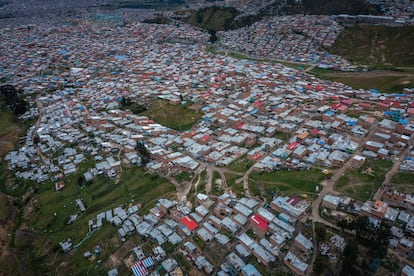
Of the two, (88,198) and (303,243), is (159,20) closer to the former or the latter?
(88,198)

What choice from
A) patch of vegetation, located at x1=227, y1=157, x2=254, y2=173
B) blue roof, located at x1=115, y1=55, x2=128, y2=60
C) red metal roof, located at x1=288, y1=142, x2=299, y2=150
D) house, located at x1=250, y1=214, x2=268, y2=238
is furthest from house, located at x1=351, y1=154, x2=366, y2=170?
blue roof, located at x1=115, y1=55, x2=128, y2=60

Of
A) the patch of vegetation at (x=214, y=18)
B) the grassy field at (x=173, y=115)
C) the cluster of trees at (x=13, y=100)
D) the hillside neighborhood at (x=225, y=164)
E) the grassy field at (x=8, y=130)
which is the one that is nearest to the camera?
the hillside neighborhood at (x=225, y=164)

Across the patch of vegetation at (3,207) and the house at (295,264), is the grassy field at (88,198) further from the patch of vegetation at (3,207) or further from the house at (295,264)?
the house at (295,264)

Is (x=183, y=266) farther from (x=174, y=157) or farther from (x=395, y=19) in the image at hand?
(x=395, y=19)

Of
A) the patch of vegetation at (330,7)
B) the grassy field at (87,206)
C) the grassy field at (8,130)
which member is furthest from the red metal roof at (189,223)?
the patch of vegetation at (330,7)

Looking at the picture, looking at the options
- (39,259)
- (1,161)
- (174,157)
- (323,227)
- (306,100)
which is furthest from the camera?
(306,100)

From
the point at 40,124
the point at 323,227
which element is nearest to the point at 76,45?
the point at 40,124

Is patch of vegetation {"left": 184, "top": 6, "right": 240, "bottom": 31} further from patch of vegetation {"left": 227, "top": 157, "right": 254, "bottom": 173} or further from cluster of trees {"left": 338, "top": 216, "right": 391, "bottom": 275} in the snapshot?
cluster of trees {"left": 338, "top": 216, "right": 391, "bottom": 275}
